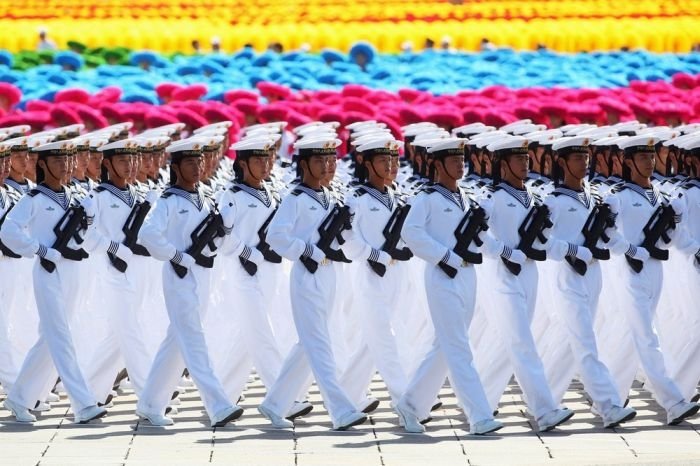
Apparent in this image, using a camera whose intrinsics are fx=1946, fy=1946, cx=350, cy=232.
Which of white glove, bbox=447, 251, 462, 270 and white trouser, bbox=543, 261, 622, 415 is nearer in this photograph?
A: white glove, bbox=447, 251, 462, 270

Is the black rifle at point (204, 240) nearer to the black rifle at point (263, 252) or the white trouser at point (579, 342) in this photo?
the black rifle at point (263, 252)

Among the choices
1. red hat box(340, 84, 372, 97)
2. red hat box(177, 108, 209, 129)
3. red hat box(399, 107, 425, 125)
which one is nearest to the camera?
red hat box(177, 108, 209, 129)

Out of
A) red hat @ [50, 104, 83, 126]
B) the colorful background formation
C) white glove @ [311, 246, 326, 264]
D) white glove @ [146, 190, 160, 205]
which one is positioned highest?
white glove @ [311, 246, 326, 264]

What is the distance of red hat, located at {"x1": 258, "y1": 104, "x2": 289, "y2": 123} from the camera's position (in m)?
20.9

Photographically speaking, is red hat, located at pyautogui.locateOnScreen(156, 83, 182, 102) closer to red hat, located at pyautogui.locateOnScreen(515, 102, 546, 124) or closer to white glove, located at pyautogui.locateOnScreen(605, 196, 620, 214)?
red hat, located at pyautogui.locateOnScreen(515, 102, 546, 124)

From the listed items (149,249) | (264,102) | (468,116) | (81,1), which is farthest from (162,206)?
(81,1)

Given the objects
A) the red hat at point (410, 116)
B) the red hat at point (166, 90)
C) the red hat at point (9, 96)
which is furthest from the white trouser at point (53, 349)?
the red hat at point (166, 90)

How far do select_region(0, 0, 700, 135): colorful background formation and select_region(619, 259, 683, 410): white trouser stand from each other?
8.03 meters

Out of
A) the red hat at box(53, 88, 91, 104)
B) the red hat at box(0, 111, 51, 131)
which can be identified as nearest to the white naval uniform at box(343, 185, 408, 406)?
the red hat at box(0, 111, 51, 131)

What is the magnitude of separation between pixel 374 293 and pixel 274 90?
12.1m

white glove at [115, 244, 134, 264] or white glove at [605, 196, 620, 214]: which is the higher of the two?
white glove at [605, 196, 620, 214]

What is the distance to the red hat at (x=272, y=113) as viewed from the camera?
823 inches

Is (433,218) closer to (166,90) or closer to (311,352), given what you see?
(311,352)

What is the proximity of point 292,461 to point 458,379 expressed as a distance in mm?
1338
